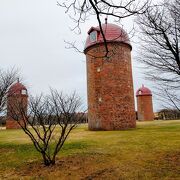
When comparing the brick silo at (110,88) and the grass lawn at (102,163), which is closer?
the grass lawn at (102,163)

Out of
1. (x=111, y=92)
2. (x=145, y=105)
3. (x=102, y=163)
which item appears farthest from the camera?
(x=145, y=105)

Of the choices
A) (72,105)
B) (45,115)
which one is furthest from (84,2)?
(45,115)

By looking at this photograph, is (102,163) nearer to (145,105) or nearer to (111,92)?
(111,92)

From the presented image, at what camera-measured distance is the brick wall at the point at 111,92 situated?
2506cm

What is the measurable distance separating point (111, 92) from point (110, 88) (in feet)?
1.26

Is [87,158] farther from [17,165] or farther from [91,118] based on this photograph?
[91,118]

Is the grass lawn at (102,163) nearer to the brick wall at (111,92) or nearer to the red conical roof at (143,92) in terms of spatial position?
the brick wall at (111,92)

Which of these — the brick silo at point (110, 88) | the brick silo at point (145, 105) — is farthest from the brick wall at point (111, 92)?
the brick silo at point (145, 105)

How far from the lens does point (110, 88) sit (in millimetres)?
25094

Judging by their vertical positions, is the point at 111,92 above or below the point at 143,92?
below

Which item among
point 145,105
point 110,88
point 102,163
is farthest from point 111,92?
point 145,105

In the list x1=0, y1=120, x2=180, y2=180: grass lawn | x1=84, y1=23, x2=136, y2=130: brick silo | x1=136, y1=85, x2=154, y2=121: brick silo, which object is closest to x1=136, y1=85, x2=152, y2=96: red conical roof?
x1=136, y1=85, x2=154, y2=121: brick silo

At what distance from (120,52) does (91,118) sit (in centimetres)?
701

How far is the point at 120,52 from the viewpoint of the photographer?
25828 millimetres
